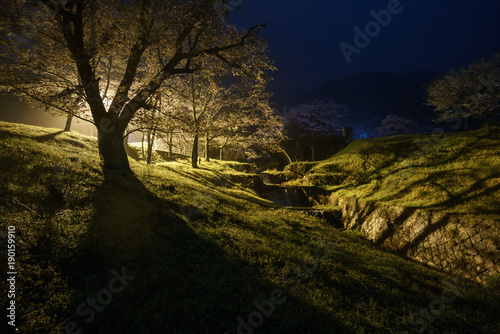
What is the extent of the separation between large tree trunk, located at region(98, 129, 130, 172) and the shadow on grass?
15.6 ft

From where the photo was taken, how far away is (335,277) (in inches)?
221

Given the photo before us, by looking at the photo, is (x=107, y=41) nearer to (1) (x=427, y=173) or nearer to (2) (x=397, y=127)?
(1) (x=427, y=173)

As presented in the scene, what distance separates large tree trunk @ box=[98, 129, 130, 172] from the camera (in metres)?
10.5

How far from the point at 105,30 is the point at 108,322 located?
11.6 meters

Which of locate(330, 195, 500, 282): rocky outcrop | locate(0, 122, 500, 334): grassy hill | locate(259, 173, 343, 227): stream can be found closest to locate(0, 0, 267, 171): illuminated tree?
locate(0, 122, 500, 334): grassy hill

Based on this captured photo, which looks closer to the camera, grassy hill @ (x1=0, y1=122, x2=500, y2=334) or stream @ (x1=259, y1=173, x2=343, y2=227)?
grassy hill @ (x1=0, y1=122, x2=500, y2=334)

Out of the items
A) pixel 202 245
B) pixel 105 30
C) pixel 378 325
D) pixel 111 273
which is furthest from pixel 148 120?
pixel 378 325

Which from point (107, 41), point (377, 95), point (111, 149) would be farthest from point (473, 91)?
point (377, 95)

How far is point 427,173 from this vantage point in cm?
1376

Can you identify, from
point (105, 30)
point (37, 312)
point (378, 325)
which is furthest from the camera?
point (105, 30)

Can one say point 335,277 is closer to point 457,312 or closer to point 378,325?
point 378,325

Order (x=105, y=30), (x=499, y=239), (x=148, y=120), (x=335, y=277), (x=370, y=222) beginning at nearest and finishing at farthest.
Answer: (x=335, y=277) → (x=499, y=239) → (x=105, y=30) → (x=148, y=120) → (x=370, y=222)

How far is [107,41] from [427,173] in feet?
61.1

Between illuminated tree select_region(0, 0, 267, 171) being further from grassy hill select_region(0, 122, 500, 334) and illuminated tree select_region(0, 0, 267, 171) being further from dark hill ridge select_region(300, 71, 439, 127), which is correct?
dark hill ridge select_region(300, 71, 439, 127)
